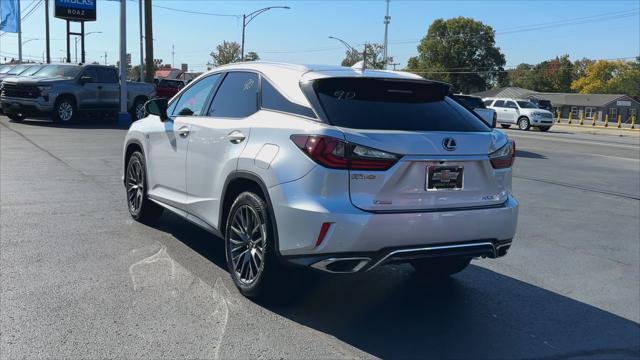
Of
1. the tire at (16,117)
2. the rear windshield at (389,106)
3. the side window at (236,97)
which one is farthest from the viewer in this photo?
the tire at (16,117)

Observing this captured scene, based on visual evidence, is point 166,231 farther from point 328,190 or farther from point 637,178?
point 637,178

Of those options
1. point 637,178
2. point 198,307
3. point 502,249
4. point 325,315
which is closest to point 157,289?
point 198,307

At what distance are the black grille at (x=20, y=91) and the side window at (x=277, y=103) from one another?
672 inches

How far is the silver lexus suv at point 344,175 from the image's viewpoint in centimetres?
387

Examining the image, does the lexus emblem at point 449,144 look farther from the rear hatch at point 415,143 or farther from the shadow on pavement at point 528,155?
the shadow on pavement at point 528,155

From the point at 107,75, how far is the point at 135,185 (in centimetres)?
1602

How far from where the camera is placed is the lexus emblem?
4141mm

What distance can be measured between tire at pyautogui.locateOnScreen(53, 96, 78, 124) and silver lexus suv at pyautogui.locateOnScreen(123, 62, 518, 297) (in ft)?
54.3

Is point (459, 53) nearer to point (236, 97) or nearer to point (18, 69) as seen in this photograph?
point (18, 69)

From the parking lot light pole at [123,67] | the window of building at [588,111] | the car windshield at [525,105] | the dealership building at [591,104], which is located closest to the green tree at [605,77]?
the dealership building at [591,104]

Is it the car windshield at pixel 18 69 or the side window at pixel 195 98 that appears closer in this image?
the side window at pixel 195 98

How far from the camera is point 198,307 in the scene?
4.44 metres

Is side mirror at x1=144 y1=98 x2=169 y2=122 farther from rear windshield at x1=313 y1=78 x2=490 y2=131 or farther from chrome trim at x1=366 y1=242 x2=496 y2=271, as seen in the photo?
chrome trim at x1=366 y1=242 x2=496 y2=271

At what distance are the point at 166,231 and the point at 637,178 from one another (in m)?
11.2
